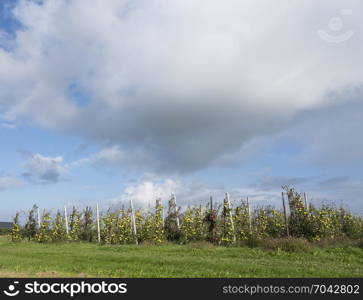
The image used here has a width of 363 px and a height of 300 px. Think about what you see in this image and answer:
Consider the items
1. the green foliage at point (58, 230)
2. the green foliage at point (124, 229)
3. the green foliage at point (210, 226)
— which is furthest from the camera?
the green foliage at point (58, 230)

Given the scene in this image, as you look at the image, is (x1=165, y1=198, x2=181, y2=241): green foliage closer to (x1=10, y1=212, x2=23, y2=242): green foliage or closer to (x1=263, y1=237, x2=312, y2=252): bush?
(x1=263, y1=237, x2=312, y2=252): bush

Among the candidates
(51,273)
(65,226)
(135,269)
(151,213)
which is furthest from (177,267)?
(65,226)

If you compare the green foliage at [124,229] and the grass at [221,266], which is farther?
the green foliage at [124,229]

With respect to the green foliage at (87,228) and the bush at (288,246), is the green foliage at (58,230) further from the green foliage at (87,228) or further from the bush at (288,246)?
the bush at (288,246)

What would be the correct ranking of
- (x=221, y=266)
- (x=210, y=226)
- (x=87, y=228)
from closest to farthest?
(x=221, y=266)
(x=210, y=226)
(x=87, y=228)

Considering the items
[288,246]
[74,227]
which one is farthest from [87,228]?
[288,246]

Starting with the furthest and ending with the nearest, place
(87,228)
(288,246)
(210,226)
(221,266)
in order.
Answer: (87,228)
(210,226)
(288,246)
(221,266)

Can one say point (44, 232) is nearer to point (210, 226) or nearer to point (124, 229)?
point (124, 229)

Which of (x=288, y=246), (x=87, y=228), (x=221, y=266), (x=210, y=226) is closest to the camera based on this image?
(x=221, y=266)

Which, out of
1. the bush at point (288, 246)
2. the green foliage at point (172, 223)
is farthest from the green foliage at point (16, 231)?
the bush at point (288, 246)

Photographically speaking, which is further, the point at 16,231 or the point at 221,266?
the point at 16,231

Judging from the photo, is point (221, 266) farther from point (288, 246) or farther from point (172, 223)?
point (172, 223)

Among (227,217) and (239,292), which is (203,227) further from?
(239,292)

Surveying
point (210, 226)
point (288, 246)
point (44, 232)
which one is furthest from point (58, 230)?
point (288, 246)
